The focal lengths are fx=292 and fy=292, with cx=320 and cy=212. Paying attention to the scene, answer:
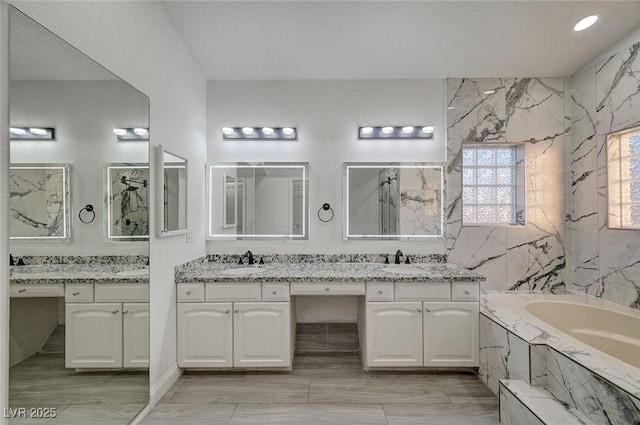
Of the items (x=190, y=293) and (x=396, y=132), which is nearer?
(x=190, y=293)

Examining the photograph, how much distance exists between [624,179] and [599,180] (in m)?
0.17

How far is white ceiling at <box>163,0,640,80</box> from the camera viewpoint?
2.17m

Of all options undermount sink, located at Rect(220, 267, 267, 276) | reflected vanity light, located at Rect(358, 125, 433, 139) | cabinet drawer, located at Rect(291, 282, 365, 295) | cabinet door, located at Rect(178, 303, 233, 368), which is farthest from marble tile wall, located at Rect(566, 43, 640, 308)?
cabinet door, located at Rect(178, 303, 233, 368)

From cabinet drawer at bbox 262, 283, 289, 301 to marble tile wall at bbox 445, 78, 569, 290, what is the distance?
1786mm

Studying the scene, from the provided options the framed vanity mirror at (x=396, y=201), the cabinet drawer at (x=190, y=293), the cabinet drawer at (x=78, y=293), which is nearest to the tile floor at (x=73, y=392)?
the cabinet drawer at (x=78, y=293)

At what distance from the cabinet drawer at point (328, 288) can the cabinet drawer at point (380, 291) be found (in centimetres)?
8

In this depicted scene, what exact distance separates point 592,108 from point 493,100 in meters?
0.85

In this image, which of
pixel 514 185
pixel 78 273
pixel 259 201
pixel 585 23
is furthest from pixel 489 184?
pixel 78 273

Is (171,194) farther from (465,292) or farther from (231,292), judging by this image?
(465,292)

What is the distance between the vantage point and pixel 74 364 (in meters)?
1.42

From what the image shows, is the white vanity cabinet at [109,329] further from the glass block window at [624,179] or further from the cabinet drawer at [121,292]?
the glass block window at [624,179]

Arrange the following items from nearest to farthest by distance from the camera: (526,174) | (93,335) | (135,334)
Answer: (93,335)
(135,334)
(526,174)

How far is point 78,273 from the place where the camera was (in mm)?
1442

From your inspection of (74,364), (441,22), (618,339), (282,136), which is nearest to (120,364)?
(74,364)
